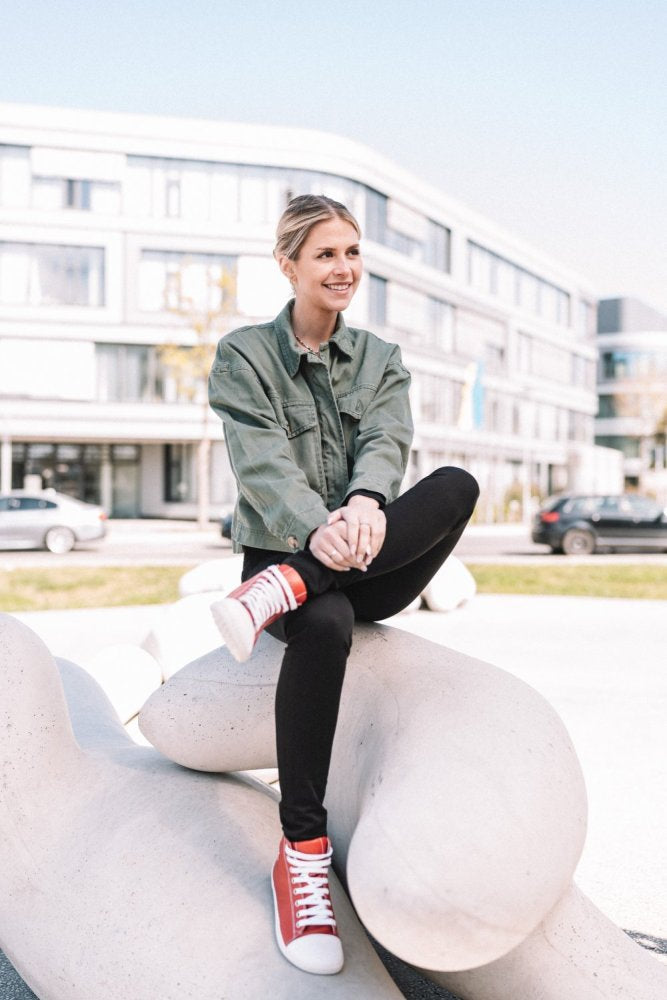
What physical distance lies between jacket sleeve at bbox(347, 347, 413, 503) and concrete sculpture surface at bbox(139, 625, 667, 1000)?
39 centimetres

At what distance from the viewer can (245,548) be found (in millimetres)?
2732

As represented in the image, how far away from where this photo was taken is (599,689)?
6188mm

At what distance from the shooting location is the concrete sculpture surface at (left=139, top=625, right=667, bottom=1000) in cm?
188

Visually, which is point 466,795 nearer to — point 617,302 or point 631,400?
point 631,400

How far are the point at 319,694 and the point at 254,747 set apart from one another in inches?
17.9

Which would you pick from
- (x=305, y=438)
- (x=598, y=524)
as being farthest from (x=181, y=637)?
(x=598, y=524)

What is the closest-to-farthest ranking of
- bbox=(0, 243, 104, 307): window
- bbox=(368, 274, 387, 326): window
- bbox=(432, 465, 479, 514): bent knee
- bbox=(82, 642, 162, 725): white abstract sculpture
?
bbox=(432, 465, 479, 514): bent knee → bbox=(82, 642, 162, 725): white abstract sculpture → bbox=(0, 243, 104, 307): window → bbox=(368, 274, 387, 326): window

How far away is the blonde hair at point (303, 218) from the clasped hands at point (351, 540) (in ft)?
2.68

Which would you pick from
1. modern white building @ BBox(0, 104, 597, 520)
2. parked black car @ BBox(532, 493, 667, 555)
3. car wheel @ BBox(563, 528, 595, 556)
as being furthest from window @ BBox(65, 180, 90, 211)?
car wheel @ BBox(563, 528, 595, 556)

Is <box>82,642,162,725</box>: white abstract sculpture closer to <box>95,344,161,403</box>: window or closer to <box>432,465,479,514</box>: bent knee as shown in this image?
<box>432,465,479,514</box>: bent knee

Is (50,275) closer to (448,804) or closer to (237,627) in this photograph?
(237,627)

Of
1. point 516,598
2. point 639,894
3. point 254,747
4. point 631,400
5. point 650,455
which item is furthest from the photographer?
point 650,455

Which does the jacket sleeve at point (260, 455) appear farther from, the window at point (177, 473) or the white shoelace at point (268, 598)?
the window at point (177, 473)

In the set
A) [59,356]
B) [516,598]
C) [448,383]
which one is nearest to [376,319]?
[448,383]
